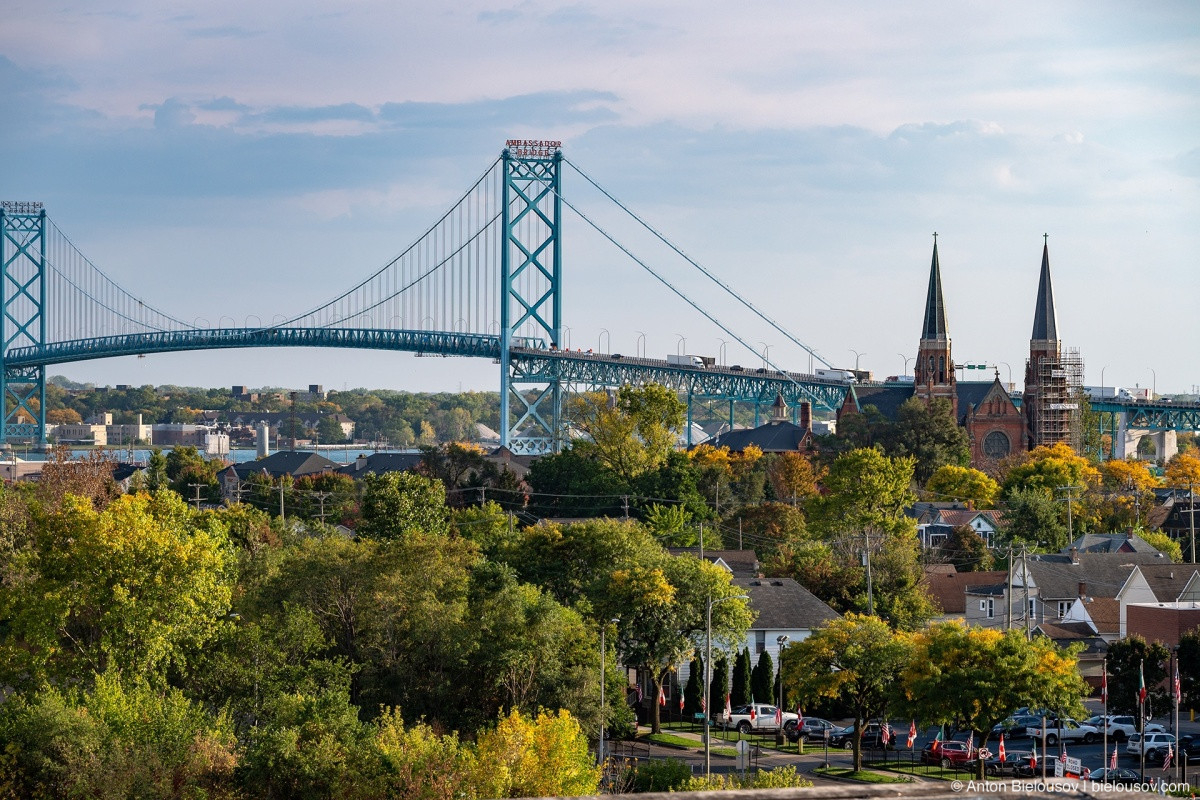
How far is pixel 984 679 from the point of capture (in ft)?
142

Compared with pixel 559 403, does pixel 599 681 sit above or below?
below

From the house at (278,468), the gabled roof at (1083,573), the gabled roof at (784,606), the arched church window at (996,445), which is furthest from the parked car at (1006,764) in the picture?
the arched church window at (996,445)

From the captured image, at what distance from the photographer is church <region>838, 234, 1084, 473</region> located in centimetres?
12756

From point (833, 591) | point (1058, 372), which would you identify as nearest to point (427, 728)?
point (833, 591)

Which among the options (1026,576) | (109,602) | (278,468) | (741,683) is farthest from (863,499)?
(278,468)

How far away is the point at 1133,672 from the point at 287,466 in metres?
86.2

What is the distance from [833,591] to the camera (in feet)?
208

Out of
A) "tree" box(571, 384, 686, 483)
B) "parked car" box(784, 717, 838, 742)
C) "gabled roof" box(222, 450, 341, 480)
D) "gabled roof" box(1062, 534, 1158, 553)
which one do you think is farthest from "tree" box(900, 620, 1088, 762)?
"gabled roof" box(222, 450, 341, 480)

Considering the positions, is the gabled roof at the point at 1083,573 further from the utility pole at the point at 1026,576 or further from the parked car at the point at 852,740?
the parked car at the point at 852,740

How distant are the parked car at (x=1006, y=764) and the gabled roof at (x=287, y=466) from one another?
82.3 m

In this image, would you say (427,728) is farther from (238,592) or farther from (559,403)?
(559,403)

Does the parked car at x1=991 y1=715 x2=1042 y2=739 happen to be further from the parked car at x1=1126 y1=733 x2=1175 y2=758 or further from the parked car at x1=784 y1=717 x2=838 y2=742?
the parked car at x1=784 y1=717 x2=838 y2=742

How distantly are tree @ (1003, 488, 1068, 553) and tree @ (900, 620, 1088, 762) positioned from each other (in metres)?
36.6

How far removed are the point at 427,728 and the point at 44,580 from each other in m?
11.3
